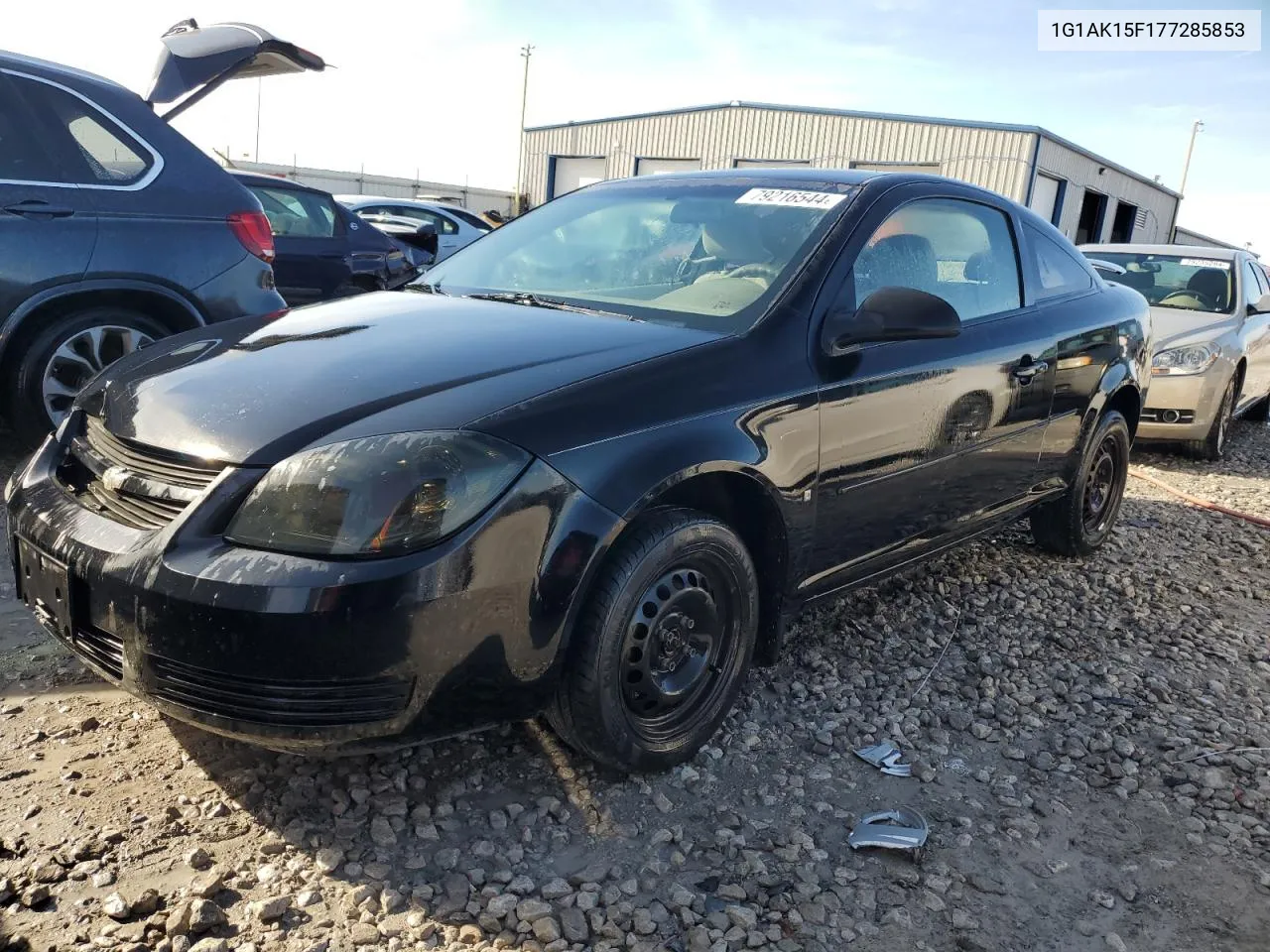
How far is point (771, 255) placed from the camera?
9.71 ft

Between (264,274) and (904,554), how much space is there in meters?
3.17

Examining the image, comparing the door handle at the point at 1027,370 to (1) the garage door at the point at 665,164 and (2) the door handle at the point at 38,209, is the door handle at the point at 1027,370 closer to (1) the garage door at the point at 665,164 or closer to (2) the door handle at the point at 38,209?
(2) the door handle at the point at 38,209

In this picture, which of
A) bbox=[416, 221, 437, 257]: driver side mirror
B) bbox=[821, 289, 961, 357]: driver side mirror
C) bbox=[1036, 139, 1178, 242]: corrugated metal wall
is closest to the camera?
bbox=[821, 289, 961, 357]: driver side mirror

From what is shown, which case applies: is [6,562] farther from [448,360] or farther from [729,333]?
[729,333]

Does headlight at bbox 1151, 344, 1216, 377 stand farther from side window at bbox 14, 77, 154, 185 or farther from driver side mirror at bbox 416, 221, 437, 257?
side window at bbox 14, 77, 154, 185

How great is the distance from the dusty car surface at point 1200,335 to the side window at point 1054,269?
2.01 metres

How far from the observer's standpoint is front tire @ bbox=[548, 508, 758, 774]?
2246 mm

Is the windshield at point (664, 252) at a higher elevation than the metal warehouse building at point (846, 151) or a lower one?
lower

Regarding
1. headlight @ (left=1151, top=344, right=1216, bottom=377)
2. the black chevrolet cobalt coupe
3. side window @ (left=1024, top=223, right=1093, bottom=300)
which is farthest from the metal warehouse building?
the black chevrolet cobalt coupe

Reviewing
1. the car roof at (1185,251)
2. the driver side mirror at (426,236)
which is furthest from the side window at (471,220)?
the car roof at (1185,251)

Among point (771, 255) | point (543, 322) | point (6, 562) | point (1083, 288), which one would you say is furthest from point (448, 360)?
point (1083, 288)

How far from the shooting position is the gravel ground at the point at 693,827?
2018mm

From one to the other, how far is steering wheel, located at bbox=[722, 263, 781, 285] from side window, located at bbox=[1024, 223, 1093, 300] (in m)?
1.52

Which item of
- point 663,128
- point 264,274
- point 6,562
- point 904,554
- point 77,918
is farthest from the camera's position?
point 663,128
